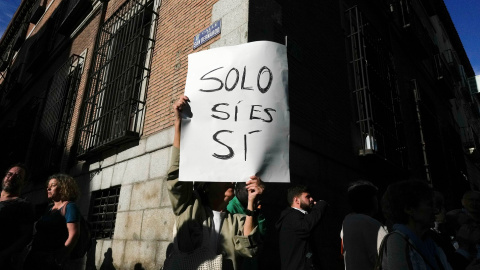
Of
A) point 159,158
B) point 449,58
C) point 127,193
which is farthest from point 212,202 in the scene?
point 449,58

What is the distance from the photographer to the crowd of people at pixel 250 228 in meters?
1.70

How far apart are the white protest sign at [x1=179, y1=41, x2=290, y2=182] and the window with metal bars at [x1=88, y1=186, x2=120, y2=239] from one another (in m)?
3.92

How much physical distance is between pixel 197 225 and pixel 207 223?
0.27ft

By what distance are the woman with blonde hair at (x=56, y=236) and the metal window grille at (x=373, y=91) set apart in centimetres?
471

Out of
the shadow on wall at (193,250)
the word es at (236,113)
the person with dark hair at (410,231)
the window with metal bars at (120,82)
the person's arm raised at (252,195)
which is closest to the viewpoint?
the person with dark hair at (410,231)

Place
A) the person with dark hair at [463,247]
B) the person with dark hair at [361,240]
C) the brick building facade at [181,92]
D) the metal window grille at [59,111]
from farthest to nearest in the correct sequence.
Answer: the metal window grille at [59,111] < the brick building facade at [181,92] < the person with dark hair at [463,247] < the person with dark hair at [361,240]

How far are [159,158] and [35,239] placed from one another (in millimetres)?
2001

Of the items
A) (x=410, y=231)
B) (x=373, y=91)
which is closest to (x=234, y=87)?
(x=410, y=231)

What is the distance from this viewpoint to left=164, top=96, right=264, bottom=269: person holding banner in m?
1.75

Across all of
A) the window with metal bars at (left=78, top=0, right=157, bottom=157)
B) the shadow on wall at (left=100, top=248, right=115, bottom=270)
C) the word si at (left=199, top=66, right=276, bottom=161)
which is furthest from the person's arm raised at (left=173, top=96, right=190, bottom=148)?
the shadow on wall at (left=100, top=248, right=115, bottom=270)

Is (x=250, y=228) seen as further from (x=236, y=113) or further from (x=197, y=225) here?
(x=236, y=113)

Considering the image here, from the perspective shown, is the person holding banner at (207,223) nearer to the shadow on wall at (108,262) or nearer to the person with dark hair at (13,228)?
the person with dark hair at (13,228)

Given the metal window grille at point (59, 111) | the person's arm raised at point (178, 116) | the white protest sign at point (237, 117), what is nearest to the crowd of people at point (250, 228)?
the person's arm raised at point (178, 116)

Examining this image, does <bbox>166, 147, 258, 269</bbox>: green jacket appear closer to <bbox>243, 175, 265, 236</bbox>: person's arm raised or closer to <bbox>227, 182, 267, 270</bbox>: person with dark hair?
<bbox>243, 175, 265, 236</bbox>: person's arm raised
